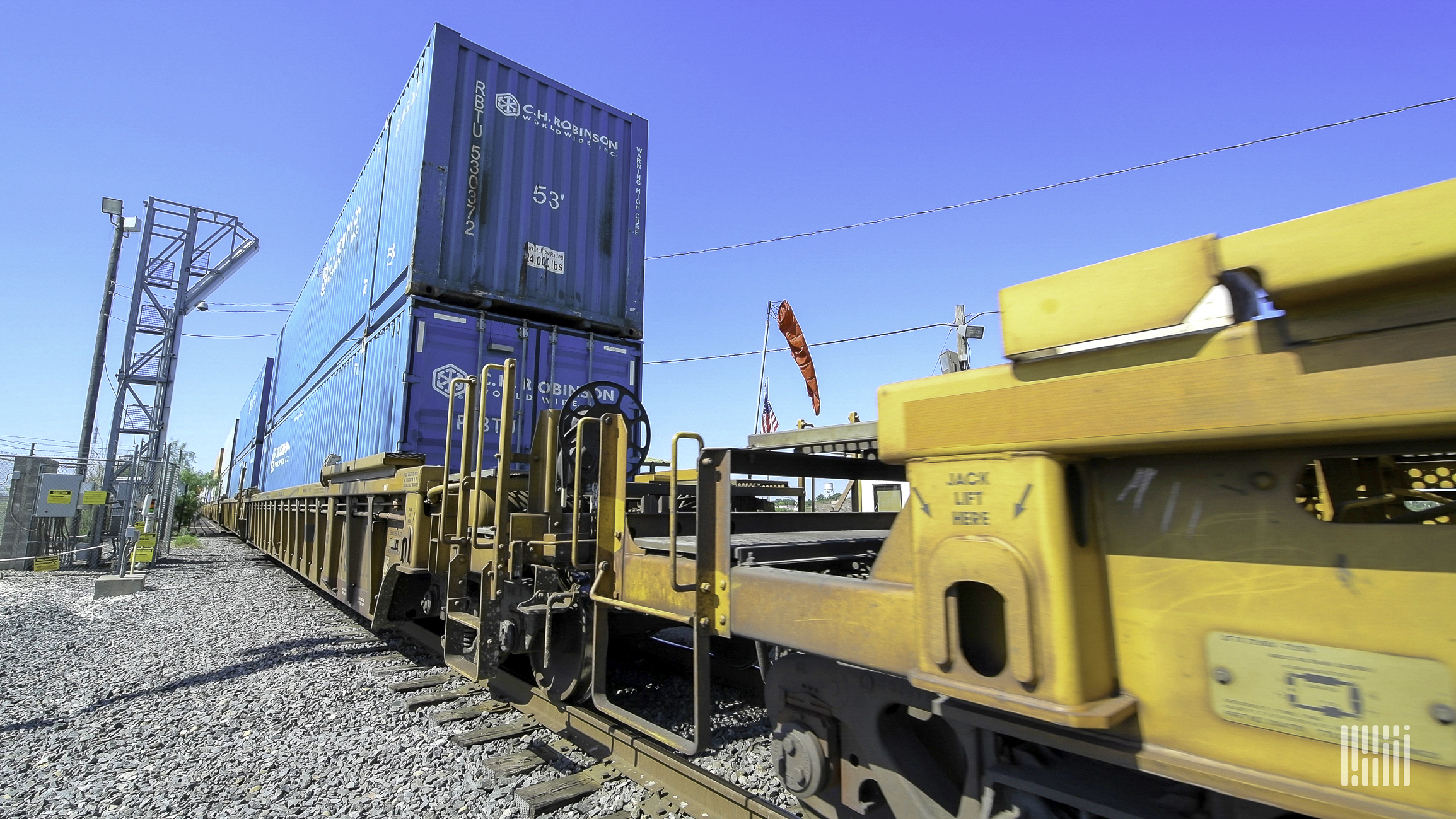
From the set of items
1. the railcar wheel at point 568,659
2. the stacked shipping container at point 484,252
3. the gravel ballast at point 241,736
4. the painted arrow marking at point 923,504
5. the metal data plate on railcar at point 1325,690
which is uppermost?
the stacked shipping container at point 484,252

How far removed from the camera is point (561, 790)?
10.7 ft

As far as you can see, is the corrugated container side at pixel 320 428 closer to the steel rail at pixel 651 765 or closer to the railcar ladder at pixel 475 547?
the railcar ladder at pixel 475 547

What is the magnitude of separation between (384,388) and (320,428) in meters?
4.08

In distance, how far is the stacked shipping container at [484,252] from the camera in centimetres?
668

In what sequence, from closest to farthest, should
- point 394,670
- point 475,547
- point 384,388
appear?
point 475,547, point 394,670, point 384,388

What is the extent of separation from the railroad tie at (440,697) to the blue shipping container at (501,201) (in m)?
3.80

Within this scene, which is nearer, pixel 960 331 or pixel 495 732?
pixel 495 732

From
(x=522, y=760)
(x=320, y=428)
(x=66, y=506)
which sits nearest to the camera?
(x=522, y=760)

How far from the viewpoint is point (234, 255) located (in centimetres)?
1969

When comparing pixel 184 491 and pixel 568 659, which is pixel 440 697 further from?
pixel 184 491

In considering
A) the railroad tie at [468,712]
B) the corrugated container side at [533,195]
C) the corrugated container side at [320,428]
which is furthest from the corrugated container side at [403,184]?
the railroad tie at [468,712]

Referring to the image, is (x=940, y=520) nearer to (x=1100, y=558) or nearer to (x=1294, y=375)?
(x=1100, y=558)

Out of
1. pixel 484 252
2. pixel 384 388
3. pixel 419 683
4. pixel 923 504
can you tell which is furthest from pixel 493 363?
pixel 923 504

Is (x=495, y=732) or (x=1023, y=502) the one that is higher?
(x=1023, y=502)
